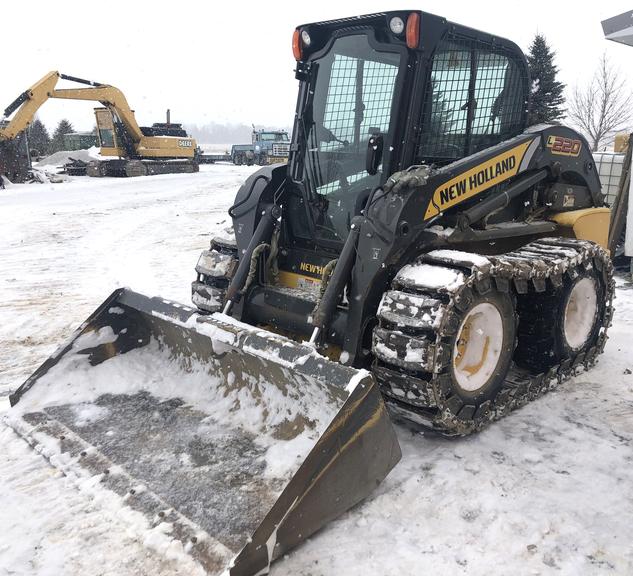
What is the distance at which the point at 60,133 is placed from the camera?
48.8 meters

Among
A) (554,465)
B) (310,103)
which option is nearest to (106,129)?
(310,103)

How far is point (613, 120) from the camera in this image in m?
30.9

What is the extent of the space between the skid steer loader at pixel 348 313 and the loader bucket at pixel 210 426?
1 cm

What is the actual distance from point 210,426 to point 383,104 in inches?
93.4

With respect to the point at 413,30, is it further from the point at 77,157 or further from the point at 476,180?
the point at 77,157

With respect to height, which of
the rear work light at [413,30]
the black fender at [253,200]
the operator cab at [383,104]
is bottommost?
the black fender at [253,200]

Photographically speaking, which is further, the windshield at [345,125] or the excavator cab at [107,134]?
the excavator cab at [107,134]

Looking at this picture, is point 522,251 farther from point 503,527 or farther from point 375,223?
point 503,527

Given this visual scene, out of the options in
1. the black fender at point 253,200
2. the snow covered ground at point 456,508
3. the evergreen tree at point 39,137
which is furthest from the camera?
the evergreen tree at point 39,137

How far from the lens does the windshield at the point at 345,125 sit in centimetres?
400

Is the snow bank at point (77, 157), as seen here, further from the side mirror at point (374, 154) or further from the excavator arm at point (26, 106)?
the side mirror at point (374, 154)

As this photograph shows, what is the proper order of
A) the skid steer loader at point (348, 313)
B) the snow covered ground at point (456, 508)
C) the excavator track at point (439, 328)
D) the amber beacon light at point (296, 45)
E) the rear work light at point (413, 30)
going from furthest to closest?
the amber beacon light at point (296, 45), the rear work light at point (413, 30), the excavator track at point (439, 328), the skid steer loader at point (348, 313), the snow covered ground at point (456, 508)

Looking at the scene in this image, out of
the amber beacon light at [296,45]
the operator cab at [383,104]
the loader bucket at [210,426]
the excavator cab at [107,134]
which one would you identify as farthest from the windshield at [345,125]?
the excavator cab at [107,134]

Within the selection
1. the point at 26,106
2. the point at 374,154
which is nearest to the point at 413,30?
the point at 374,154
